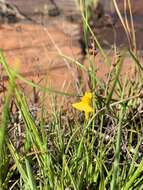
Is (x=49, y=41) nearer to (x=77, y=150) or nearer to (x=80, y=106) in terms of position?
(x=77, y=150)

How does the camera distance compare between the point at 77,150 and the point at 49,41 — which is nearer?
the point at 77,150

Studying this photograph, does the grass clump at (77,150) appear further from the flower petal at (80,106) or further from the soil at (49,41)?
the soil at (49,41)

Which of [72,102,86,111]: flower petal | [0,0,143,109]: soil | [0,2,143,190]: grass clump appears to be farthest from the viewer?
[0,0,143,109]: soil

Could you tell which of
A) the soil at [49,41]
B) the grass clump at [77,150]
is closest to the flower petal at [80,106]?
the grass clump at [77,150]

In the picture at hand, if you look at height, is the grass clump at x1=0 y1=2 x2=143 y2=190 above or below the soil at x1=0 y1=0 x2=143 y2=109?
above

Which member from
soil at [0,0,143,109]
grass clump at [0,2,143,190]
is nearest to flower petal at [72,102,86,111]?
grass clump at [0,2,143,190]

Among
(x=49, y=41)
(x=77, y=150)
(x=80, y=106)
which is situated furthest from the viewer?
(x=49, y=41)

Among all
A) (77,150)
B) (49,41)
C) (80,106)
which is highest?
(80,106)

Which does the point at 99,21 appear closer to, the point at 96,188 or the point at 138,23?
the point at 138,23

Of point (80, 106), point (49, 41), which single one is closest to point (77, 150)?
point (80, 106)

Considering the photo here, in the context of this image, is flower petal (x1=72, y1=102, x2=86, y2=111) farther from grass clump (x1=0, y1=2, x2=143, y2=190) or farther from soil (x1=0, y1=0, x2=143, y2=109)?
soil (x1=0, y1=0, x2=143, y2=109)

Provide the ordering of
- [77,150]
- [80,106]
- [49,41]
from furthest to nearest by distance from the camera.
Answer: [49,41] < [77,150] < [80,106]
